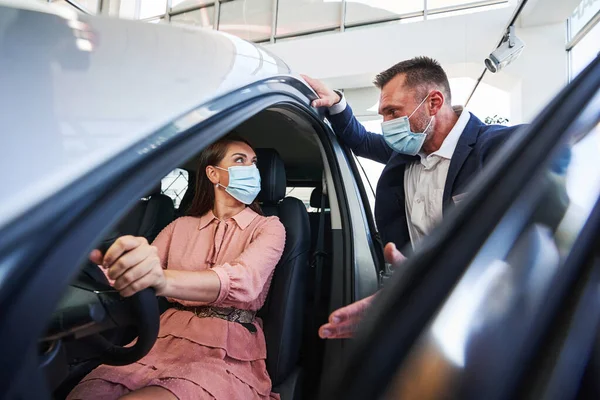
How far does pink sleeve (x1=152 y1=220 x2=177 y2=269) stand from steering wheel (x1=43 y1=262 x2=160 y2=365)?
0.66m

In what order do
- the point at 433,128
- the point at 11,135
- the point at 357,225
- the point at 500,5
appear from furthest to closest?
the point at 500,5, the point at 433,128, the point at 357,225, the point at 11,135

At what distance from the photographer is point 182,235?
1.53 metres

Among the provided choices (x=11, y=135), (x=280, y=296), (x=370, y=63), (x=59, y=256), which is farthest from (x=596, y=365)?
(x=370, y=63)

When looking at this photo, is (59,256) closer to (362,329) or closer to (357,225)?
(362,329)

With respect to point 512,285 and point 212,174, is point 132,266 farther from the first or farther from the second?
point 212,174

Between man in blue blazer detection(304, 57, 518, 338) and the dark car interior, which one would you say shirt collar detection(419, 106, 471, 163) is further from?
the dark car interior

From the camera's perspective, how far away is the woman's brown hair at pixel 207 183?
156cm

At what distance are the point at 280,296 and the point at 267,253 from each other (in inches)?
8.7

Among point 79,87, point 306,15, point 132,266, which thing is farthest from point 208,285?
point 306,15

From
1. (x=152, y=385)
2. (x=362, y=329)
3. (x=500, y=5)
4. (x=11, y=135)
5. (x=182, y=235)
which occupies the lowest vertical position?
(x=152, y=385)

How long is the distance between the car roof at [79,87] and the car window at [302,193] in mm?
1147

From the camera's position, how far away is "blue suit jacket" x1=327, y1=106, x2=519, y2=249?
64.8 inches

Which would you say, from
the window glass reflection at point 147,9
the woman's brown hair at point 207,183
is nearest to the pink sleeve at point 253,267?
the woman's brown hair at point 207,183

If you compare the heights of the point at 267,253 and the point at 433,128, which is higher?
the point at 433,128
